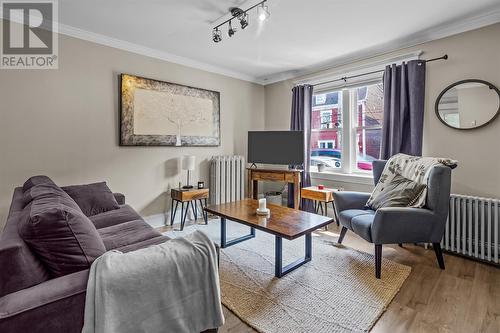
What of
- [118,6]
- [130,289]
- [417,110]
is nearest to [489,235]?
[417,110]

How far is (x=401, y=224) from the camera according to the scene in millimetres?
2230

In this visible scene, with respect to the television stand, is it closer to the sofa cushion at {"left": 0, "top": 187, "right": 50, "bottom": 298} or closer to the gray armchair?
the gray armchair

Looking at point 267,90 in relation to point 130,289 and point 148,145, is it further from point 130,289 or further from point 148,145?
point 130,289

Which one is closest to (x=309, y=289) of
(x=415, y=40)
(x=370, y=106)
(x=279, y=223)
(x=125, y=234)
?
(x=279, y=223)

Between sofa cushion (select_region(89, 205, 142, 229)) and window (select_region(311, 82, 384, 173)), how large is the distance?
116 inches

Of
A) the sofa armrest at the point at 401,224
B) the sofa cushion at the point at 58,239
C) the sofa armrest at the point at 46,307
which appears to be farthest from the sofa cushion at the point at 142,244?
the sofa armrest at the point at 401,224

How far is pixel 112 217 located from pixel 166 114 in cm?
171

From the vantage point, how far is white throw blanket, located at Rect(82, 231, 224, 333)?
0.99 meters

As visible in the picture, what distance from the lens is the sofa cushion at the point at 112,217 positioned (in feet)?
7.51

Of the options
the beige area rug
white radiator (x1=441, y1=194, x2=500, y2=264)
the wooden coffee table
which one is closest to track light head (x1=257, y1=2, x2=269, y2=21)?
the wooden coffee table

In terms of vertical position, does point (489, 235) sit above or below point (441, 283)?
above

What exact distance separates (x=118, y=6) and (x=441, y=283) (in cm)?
375

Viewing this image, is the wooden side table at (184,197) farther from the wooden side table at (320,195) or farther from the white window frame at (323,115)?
the white window frame at (323,115)

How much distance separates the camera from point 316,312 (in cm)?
176
